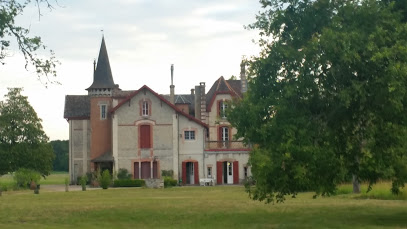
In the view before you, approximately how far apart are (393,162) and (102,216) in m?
9.24

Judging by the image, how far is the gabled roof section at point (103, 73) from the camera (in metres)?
60.9

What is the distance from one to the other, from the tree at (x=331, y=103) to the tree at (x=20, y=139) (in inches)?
1700

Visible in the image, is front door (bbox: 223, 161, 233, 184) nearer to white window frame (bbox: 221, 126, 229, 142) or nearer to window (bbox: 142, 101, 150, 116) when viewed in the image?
white window frame (bbox: 221, 126, 229, 142)

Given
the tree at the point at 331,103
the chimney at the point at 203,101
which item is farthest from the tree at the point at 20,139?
the tree at the point at 331,103

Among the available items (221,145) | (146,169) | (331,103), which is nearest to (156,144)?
(146,169)

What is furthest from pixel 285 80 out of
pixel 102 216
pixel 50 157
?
pixel 50 157

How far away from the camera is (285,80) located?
66.4 ft

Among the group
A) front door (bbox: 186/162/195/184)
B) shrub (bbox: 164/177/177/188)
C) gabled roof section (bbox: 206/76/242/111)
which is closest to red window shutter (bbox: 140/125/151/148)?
front door (bbox: 186/162/195/184)

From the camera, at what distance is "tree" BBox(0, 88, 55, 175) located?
60.5m

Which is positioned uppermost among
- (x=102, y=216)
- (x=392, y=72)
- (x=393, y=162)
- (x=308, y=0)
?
(x=308, y=0)

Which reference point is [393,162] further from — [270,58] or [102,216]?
[102,216]

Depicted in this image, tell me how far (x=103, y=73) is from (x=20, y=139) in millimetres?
9253

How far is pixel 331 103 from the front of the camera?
19516mm

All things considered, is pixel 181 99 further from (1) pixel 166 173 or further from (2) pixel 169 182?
(2) pixel 169 182
